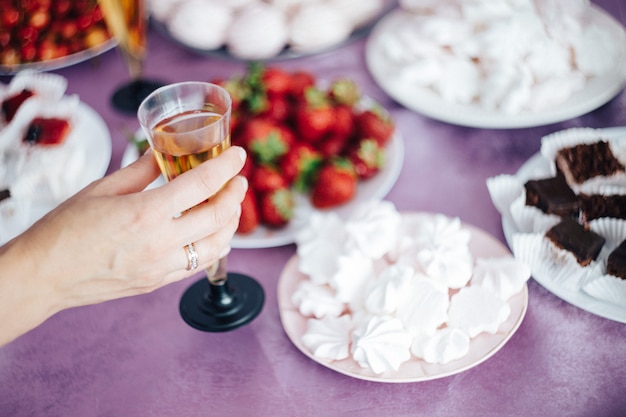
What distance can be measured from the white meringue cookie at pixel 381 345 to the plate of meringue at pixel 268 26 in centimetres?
107

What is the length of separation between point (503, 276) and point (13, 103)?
1383mm

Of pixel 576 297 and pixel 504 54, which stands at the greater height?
pixel 504 54

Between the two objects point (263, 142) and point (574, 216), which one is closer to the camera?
point (574, 216)

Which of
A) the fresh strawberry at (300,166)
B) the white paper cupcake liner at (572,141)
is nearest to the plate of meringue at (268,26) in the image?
the fresh strawberry at (300,166)

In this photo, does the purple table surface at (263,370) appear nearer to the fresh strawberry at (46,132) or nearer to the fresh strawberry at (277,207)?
the fresh strawberry at (277,207)

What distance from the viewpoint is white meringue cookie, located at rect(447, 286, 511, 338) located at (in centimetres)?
110

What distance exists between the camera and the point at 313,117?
5.16ft

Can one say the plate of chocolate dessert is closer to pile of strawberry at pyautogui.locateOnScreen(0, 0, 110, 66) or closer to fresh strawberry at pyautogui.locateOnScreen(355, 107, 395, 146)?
fresh strawberry at pyautogui.locateOnScreen(355, 107, 395, 146)

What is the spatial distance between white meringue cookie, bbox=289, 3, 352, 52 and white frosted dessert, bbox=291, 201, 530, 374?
2.59ft

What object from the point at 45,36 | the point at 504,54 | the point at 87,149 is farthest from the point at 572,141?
the point at 45,36

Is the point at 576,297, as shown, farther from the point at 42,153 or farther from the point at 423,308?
the point at 42,153

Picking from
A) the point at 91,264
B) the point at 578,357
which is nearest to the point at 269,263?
the point at 91,264

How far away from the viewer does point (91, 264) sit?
982 millimetres

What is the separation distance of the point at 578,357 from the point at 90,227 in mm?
902
